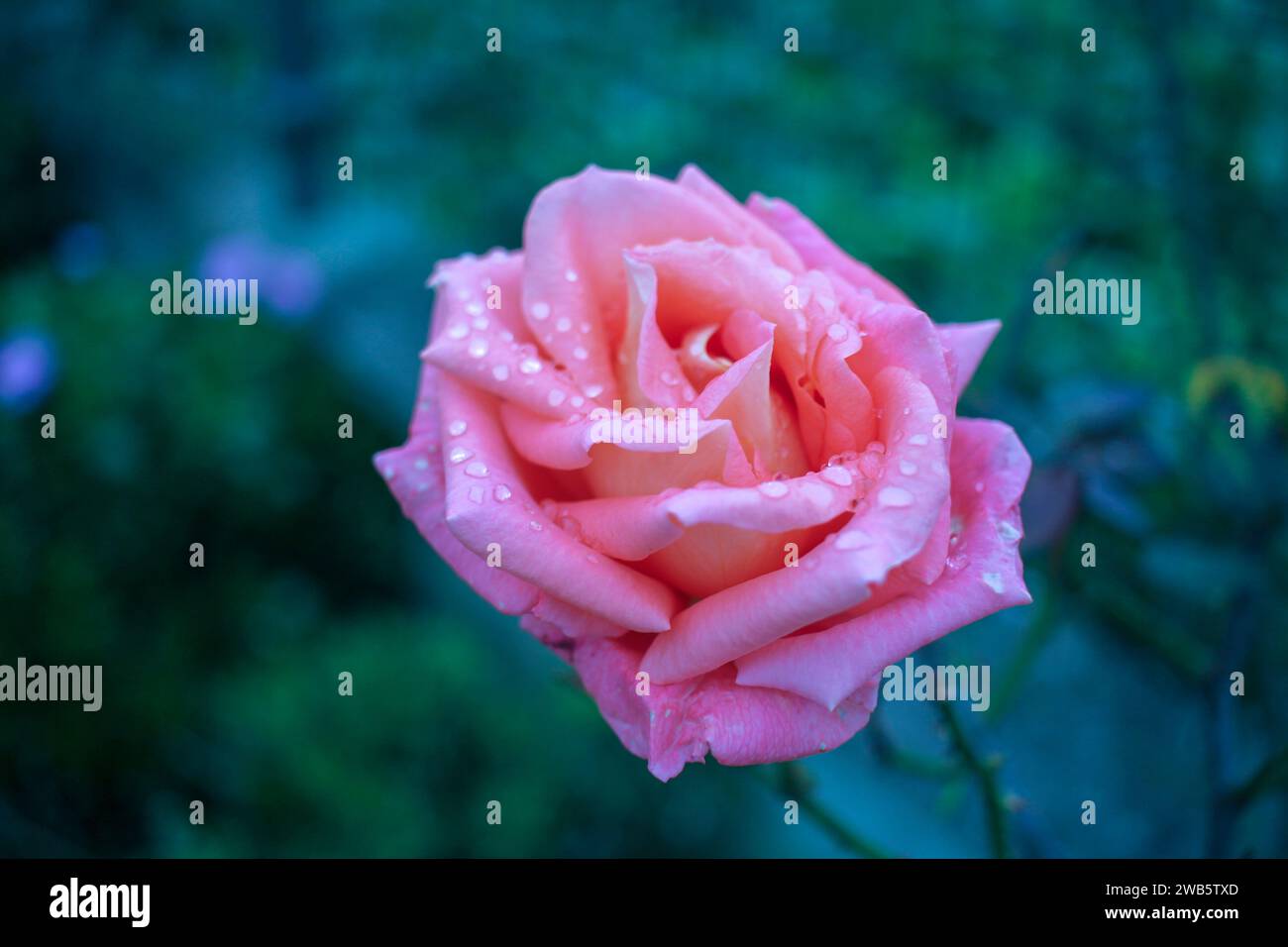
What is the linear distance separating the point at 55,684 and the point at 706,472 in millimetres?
1984

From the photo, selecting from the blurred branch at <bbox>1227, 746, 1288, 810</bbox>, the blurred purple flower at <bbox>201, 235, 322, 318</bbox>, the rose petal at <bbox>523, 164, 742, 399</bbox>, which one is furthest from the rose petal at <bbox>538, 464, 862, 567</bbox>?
the blurred purple flower at <bbox>201, 235, 322, 318</bbox>

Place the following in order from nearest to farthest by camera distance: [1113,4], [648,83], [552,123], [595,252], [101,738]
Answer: [595,252] → [1113,4] → [101,738] → [648,83] → [552,123]

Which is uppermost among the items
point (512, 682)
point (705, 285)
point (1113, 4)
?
point (1113, 4)

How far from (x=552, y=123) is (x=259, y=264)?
2.85 ft

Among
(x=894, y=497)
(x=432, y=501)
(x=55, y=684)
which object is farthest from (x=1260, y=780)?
(x=55, y=684)

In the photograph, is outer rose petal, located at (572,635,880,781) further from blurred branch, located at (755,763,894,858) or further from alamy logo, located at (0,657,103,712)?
alamy logo, located at (0,657,103,712)

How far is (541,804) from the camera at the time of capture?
1.80 metres

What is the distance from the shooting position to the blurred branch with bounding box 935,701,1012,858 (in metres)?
0.71

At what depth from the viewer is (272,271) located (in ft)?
8.64

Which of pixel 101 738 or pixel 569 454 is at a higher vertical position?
pixel 569 454

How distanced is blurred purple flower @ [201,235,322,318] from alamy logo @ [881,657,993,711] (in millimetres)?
2177

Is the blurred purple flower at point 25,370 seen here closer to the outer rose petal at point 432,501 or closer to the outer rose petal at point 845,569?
the outer rose petal at point 432,501
